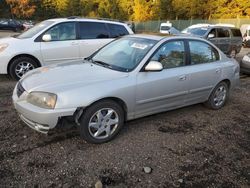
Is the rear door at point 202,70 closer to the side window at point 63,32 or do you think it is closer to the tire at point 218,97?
the tire at point 218,97

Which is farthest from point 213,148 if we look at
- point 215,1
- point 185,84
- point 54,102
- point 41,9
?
point 41,9

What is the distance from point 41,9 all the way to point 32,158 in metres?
62.2

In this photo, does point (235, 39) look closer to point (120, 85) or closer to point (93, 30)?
point (93, 30)

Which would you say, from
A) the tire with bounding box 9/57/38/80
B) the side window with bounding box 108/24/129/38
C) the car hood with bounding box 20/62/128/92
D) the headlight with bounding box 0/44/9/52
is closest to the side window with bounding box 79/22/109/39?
the side window with bounding box 108/24/129/38

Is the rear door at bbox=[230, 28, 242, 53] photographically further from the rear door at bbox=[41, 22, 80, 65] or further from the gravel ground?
the gravel ground

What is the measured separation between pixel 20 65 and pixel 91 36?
2.16 meters

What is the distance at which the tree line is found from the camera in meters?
42.7

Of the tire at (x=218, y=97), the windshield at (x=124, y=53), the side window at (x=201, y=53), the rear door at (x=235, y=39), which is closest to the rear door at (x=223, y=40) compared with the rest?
the rear door at (x=235, y=39)

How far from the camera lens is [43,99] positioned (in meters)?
3.84

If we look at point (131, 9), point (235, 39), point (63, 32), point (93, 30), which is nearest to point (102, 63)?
point (63, 32)

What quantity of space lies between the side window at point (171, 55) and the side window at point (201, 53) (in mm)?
269

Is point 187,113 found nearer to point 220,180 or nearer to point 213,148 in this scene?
point 213,148

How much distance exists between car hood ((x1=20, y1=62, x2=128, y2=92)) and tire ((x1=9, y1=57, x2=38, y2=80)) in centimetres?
301

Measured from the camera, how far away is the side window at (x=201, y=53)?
539 centimetres
